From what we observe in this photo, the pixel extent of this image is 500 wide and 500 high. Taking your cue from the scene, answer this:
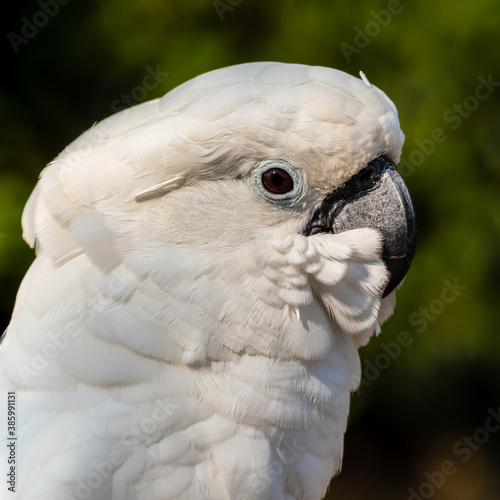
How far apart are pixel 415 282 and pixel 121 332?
6.17 ft

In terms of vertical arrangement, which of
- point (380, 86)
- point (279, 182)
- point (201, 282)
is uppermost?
point (279, 182)

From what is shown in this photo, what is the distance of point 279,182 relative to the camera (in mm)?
1440

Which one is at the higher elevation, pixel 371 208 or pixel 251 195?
Answer: pixel 371 208

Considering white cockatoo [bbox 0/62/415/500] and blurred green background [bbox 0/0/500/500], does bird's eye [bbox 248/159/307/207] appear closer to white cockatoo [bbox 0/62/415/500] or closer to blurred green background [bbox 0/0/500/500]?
white cockatoo [bbox 0/62/415/500]

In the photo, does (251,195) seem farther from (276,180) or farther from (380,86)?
(380,86)

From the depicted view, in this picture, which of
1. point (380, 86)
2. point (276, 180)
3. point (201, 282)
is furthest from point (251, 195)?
point (380, 86)

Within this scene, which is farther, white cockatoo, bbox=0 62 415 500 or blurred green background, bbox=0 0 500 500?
blurred green background, bbox=0 0 500 500

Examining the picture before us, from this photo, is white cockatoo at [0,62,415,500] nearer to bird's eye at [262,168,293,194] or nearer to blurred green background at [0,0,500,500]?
bird's eye at [262,168,293,194]

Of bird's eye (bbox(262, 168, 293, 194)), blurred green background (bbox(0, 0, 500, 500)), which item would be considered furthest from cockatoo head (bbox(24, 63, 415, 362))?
blurred green background (bbox(0, 0, 500, 500))

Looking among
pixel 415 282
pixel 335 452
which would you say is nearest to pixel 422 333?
pixel 415 282

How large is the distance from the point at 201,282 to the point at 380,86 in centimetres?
179

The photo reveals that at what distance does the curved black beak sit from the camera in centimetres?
150

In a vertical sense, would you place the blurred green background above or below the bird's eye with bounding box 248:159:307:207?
below

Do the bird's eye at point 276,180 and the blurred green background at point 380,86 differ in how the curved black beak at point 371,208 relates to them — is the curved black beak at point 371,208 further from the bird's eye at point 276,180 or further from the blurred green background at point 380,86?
the blurred green background at point 380,86
